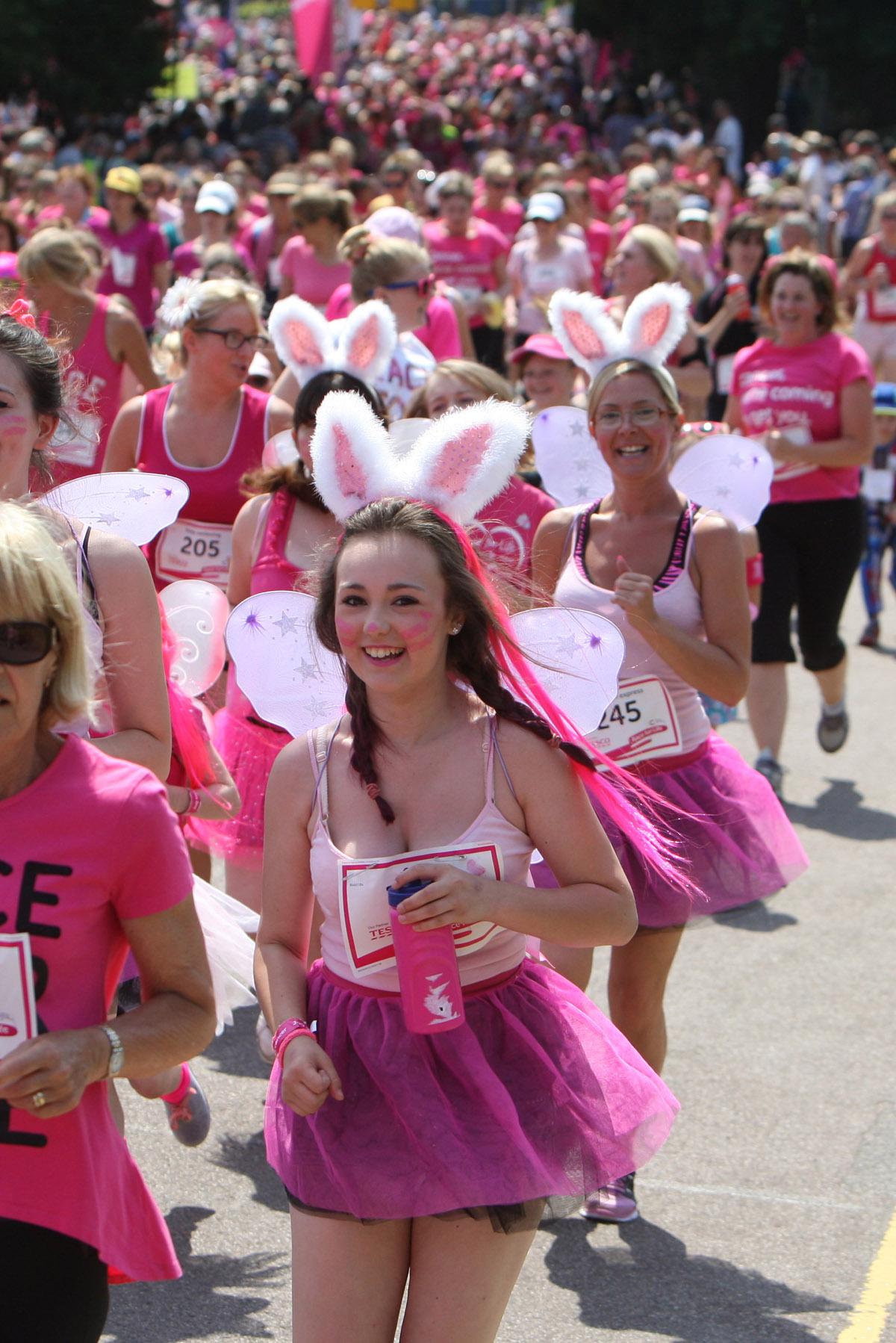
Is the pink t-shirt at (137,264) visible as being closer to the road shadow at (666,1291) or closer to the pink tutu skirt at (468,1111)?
the road shadow at (666,1291)

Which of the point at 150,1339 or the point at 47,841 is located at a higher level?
the point at 47,841

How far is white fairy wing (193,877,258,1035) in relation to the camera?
11.5ft

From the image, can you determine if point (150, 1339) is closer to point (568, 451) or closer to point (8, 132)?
point (568, 451)

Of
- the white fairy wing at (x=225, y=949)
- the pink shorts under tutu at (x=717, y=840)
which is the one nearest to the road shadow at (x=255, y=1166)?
the white fairy wing at (x=225, y=949)

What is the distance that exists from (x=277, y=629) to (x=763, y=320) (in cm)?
442

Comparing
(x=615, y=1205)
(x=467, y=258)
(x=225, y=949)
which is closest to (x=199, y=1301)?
(x=225, y=949)

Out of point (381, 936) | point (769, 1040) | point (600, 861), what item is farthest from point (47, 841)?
point (769, 1040)

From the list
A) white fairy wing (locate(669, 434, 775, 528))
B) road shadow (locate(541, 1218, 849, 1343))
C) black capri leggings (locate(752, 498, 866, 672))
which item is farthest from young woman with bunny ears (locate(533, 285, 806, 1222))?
black capri leggings (locate(752, 498, 866, 672))

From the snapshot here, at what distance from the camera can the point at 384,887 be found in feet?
8.70

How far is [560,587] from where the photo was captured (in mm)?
4145

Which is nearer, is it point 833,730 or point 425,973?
point 425,973

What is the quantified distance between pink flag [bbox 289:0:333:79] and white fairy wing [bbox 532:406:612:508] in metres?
23.1

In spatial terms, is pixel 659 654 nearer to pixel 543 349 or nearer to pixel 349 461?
pixel 349 461

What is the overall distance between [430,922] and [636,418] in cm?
192
